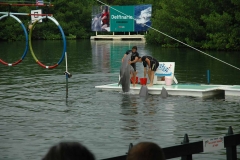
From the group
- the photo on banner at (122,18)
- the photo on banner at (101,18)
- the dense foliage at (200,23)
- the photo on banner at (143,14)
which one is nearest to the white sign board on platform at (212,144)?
the dense foliage at (200,23)

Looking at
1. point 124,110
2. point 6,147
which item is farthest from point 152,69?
point 6,147

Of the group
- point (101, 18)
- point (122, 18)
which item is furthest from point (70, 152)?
point (101, 18)

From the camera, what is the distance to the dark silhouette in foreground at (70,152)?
3.71 m

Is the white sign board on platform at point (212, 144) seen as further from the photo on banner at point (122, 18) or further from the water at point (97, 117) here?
the photo on banner at point (122, 18)

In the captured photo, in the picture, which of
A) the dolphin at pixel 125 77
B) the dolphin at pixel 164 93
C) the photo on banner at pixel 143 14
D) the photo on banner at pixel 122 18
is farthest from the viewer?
the photo on banner at pixel 122 18

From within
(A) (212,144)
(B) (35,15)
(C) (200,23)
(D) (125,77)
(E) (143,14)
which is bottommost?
(D) (125,77)

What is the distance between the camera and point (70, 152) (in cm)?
373

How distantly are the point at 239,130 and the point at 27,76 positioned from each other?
15504 mm

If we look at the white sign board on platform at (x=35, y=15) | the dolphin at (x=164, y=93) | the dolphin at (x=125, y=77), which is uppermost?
the white sign board on platform at (x=35, y=15)

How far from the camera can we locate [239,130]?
48.3 ft

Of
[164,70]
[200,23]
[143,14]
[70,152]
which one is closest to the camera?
[70,152]

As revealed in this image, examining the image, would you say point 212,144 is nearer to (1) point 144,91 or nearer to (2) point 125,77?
(1) point 144,91

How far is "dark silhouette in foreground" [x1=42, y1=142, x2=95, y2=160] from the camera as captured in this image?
146 inches

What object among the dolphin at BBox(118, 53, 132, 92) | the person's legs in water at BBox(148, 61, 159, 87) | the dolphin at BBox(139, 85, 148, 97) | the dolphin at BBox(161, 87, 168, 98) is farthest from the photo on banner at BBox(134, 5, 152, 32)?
the dolphin at BBox(161, 87, 168, 98)
